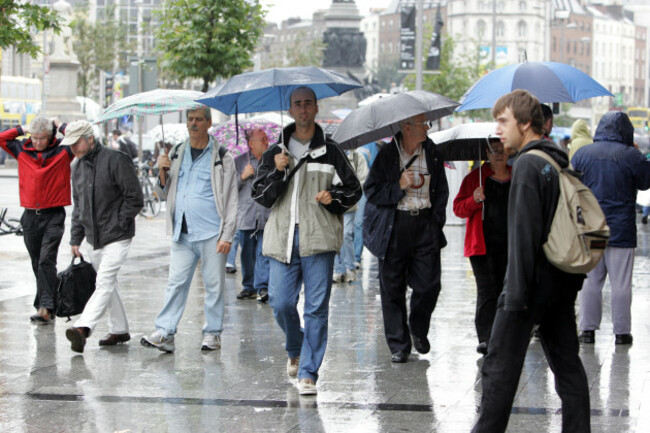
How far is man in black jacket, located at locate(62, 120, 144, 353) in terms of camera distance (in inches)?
342

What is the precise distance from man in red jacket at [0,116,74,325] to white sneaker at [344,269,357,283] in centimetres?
423

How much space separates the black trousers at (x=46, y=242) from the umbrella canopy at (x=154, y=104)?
1585mm

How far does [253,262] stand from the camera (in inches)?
473

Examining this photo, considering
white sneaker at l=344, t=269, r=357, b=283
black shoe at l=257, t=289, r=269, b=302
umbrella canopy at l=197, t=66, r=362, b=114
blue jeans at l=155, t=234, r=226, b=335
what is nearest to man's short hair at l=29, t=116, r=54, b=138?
blue jeans at l=155, t=234, r=226, b=335

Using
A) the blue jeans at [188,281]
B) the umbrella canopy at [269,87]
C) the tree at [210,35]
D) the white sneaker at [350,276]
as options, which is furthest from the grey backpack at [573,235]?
the tree at [210,35]

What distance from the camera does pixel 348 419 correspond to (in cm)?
646

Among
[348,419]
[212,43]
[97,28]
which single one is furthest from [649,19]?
[348,419]

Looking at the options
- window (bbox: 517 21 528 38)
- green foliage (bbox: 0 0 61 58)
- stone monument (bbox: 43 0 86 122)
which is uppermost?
window (bbox: 517 21 528 38)

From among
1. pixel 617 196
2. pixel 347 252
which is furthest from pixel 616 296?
pixel 347 252

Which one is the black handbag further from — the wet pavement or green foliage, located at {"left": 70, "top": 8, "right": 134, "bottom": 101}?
green foliage, located at {"left": 70, "top": 8, "right": 134, "bottom": 101}

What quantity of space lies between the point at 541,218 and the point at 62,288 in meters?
4.97

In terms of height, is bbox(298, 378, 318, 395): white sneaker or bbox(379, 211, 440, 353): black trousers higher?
bbox(379, 211, 440, 353): black trousers

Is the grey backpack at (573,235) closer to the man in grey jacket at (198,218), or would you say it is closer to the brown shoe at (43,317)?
the man in grey jacket at (198,218)

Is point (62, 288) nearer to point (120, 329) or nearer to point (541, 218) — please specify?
point (120, 329)
